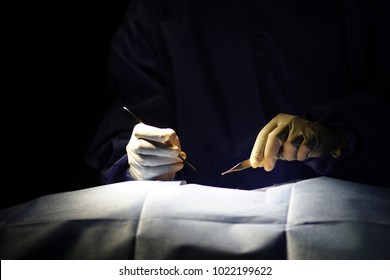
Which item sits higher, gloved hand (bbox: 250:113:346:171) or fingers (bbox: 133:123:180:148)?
fingers (bbox: 133:123:180:148)

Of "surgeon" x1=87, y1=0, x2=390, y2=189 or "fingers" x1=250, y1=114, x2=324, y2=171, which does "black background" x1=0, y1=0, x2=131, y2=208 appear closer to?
"surgeon" x1=87, y1=0, x2=390, y2=189

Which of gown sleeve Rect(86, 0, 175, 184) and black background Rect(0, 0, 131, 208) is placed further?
black background Rect(0, 0, 131, 208)

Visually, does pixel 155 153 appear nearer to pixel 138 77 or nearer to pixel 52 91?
pixel 138 77

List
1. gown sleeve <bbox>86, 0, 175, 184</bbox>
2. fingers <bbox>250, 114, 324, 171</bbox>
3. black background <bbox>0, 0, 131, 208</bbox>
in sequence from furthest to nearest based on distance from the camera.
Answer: black background <bbox>0, 0, 131, 208</bbox> < gown sleeve <bbox>86, 0, 175, 184</bbox> < fingers <bbox>250, 114, 324, 171</bbox>

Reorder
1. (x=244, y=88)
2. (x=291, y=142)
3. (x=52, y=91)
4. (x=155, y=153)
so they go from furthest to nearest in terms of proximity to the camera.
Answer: (x=52, y=91) → (x=244, y=88) → (x=155, y=153) → (x=291, y=142)

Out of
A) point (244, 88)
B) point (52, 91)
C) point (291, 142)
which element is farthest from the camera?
point (52, 91)

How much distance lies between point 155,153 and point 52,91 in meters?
1.05

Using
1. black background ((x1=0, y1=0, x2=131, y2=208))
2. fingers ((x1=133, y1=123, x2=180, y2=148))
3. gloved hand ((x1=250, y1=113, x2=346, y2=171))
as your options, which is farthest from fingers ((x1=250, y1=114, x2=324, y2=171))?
black background ((x1=0, y1=0, x2=131, y2=208))

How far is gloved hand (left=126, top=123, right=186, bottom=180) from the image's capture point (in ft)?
5.07

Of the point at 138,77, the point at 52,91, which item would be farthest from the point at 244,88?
the point at 52,91

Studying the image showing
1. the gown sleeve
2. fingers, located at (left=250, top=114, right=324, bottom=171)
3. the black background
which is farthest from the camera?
the black background

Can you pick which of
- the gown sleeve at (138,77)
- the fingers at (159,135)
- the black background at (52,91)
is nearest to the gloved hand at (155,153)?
the fingers at (159,135)

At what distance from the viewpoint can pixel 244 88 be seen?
1.94m

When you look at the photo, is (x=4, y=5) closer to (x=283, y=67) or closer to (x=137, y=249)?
(x=283, y=67)
